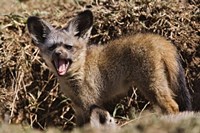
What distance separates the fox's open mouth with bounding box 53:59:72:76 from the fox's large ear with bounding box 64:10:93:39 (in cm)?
50

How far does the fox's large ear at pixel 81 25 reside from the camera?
862 centimetres

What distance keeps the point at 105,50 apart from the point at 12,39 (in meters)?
2.18

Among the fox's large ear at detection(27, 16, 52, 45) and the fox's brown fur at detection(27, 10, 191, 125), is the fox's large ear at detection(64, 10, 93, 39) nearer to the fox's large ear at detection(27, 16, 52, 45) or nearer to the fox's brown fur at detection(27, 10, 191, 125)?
the fox's brown fur at detection(27, 10, 191, 125)

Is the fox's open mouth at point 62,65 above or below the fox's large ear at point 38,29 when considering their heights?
below

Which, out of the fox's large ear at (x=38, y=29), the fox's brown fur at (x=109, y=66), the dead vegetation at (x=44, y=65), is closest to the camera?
the fox's brown fur at (x=109, y=66)

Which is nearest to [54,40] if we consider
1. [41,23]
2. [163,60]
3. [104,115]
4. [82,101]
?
[41,23]

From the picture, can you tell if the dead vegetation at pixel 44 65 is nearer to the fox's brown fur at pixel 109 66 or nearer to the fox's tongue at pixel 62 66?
the fox's brown fur at pixel 109 66

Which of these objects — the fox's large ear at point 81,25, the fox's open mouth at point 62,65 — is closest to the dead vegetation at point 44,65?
the fox's large ear at point 81,25

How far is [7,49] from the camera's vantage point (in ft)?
32.9

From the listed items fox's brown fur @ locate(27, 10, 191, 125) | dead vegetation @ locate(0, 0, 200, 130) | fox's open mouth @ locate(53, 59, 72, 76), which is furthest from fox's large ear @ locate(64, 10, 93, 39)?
dead vegetation @ locate(0, 0, 200, 130)

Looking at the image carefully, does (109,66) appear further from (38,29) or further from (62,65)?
(38,29)

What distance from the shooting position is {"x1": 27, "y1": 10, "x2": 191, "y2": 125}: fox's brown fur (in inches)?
317

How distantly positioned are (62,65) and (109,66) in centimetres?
64

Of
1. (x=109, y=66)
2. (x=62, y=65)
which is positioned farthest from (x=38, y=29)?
(x=109, y=66)
